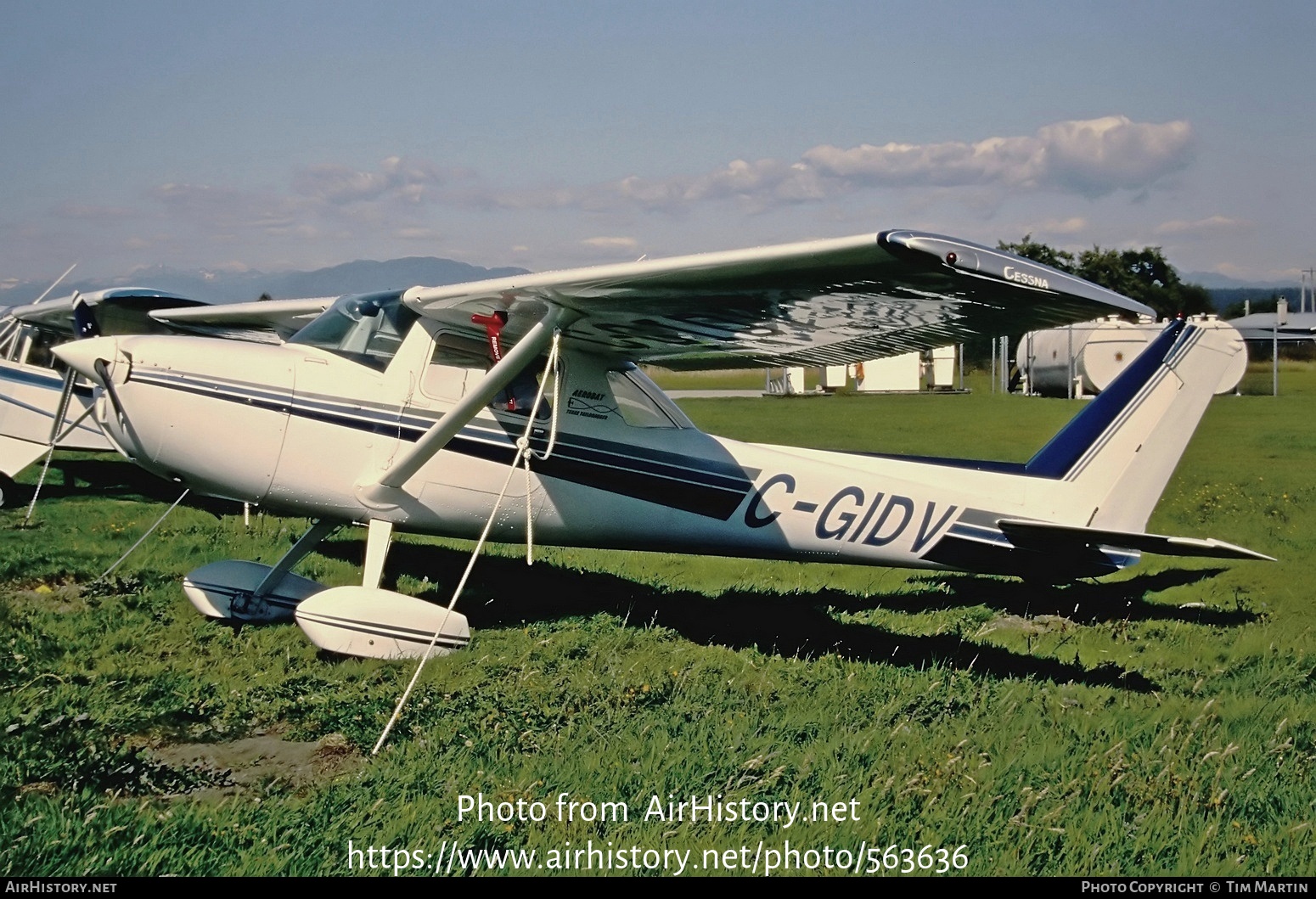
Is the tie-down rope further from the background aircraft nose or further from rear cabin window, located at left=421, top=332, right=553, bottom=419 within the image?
the background aircraft nose

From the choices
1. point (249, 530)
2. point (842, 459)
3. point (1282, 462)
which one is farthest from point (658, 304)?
point (1282, 462)

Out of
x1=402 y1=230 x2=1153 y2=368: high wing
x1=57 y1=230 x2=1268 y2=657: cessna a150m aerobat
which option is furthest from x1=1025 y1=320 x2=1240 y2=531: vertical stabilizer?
x1=402 y1=230 x2=1153 y2=368: high wing

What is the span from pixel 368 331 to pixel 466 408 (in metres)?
1.05

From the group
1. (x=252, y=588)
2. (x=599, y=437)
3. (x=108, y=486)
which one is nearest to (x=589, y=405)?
(x=599, y=437)

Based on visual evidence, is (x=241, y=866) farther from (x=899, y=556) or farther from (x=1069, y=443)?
(x=1069, y=443)

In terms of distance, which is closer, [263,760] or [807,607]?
[263,760]

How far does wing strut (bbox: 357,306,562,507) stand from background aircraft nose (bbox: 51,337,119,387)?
161cm

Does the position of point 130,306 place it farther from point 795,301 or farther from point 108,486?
point 795,301

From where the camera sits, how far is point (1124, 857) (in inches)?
139

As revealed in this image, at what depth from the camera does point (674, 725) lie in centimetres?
475

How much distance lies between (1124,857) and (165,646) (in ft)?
16.9

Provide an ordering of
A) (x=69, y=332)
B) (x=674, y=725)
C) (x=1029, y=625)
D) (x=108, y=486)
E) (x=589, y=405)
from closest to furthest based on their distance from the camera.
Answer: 1. (x=674, y=725)
2. (x=589, y=405)
3. (x=1029, y=625)
4. (x=108, y=486)
5. (x=69, y=332)

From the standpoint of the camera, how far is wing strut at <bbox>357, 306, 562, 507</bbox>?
5691mm

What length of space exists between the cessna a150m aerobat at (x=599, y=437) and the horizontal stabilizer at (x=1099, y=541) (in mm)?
26
